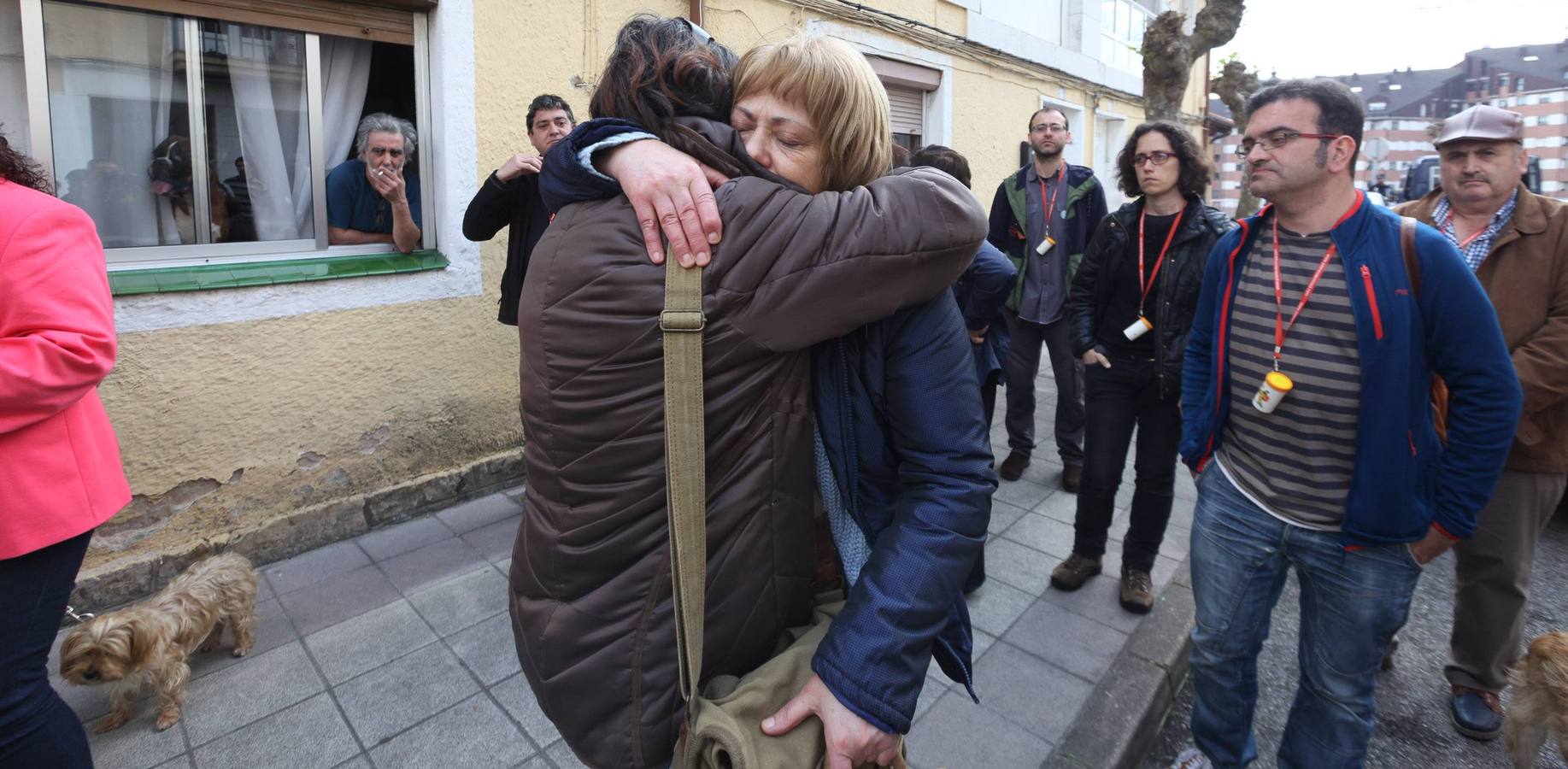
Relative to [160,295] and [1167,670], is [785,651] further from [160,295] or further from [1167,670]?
[160,295]

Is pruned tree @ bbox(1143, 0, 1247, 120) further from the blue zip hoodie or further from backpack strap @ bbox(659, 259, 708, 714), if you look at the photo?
backpack strap @ bbox(659, 259, 708, 714)

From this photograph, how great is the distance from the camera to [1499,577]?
9.07ft

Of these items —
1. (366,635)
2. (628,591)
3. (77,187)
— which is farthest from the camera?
(77,187)

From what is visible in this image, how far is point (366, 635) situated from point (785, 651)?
2.67m

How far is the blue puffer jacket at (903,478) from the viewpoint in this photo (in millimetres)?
1157

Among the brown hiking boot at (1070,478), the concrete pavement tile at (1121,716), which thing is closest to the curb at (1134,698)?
the concrete pavement tile at (1121,716)

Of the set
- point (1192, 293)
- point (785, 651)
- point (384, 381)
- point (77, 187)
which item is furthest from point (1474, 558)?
point (77, 187)

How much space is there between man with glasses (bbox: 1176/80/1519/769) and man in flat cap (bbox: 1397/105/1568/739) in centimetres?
89

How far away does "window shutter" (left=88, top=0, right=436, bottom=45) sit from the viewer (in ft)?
11.7

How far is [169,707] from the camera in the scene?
270 centimetres

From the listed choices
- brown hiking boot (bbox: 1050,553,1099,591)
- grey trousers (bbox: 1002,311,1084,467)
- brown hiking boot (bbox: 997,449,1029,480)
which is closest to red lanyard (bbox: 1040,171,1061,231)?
grey trousers (bbox: 1002,311,1084,467)

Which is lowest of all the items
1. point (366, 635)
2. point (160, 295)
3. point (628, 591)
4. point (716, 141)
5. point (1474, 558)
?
point (366, 635)

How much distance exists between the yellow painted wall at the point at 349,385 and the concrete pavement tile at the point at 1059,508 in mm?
3144

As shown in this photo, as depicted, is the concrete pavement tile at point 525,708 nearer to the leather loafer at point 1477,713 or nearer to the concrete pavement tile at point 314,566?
the concrete pavement tile at point 314,566
